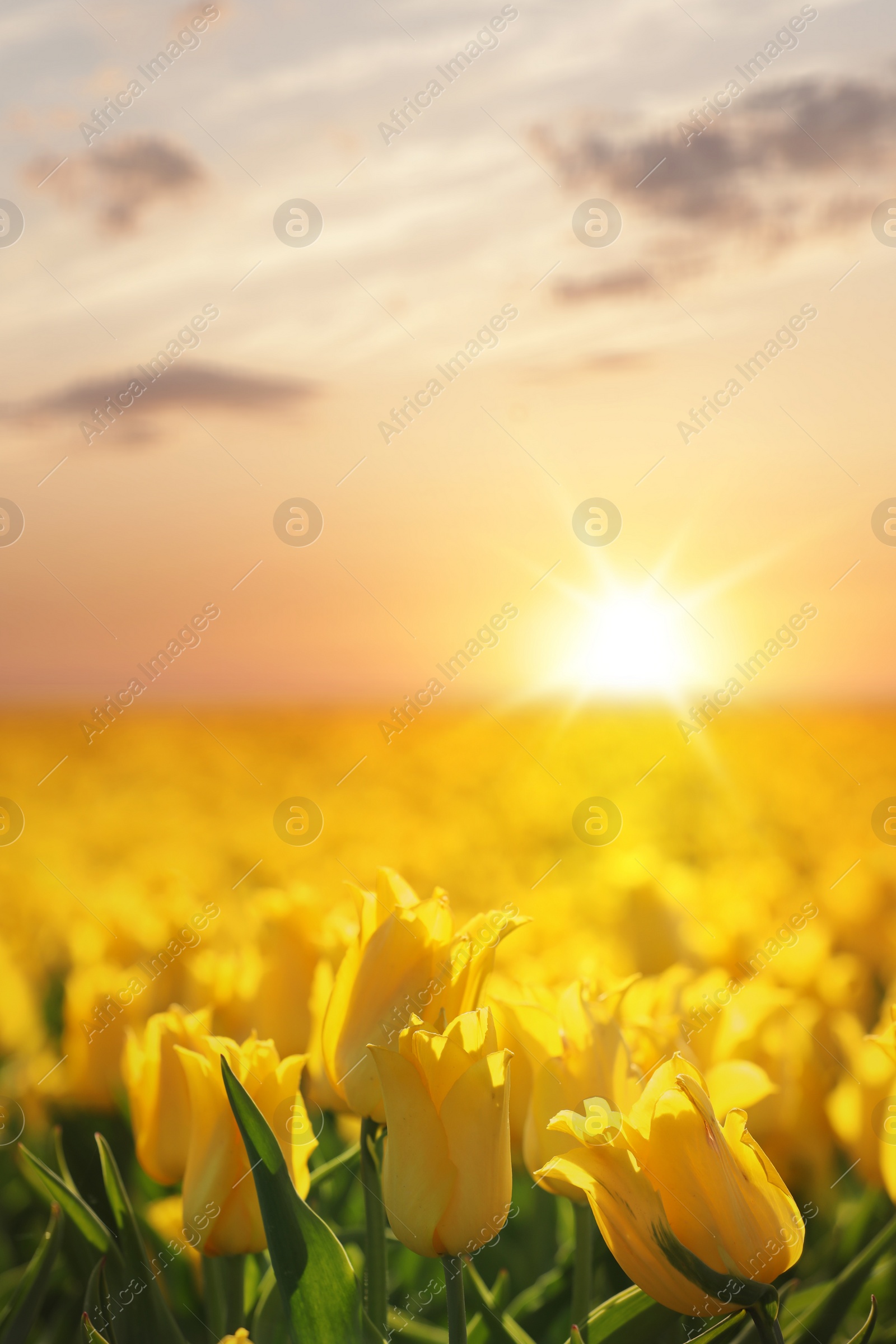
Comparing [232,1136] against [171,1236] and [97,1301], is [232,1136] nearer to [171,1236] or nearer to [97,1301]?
[97,1301]

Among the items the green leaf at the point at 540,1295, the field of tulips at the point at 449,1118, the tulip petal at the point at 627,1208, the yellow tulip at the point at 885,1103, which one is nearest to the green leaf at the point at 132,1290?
the field of tulips at the point at 449,1118

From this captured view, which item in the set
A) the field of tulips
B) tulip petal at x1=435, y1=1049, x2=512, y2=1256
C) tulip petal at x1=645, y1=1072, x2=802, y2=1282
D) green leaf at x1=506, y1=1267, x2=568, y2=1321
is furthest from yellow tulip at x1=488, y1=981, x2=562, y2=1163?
green leaf at x1=506, y1=1267, x2=568, y2=1321

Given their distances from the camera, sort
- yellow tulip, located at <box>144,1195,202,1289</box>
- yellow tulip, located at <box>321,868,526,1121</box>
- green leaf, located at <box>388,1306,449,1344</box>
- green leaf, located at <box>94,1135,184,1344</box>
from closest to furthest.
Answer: yellow tulip, located at <box>321,868,526,1121</box> < green leaf, located at <box>94,1135,184,1344</box> < green leaf, located at <box>388,1306,449,1344</box> < yellow tulip, located at <box>144,1195,202,1289</box>

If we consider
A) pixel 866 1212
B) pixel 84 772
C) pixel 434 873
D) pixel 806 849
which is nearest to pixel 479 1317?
pixel 866 1212

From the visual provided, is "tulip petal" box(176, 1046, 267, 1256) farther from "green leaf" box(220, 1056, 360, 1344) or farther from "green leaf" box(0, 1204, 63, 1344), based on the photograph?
"green leaf" box(0, 1204, 63, 1344)

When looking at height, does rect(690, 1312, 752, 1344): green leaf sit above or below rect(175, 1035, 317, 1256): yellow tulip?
below

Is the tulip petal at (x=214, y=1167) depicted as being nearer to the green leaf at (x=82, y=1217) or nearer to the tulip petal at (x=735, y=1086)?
the green leaf at (x=82, y=1217)

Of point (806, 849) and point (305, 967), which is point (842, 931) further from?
point (806, 849)
